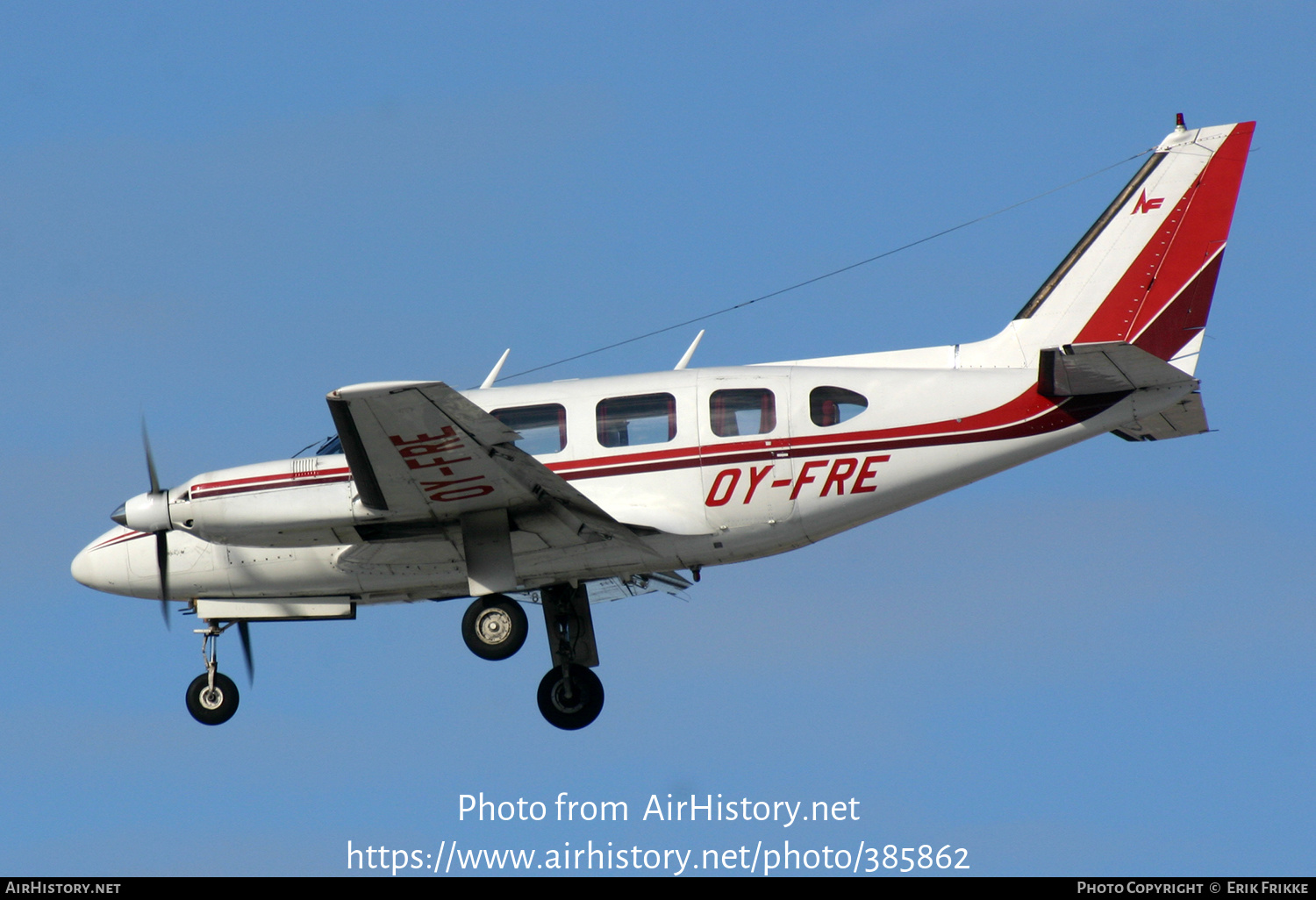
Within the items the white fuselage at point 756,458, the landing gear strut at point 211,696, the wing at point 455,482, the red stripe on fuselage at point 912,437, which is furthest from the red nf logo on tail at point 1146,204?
the landing gear strut at point 211,696

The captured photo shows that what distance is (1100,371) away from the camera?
850 inches

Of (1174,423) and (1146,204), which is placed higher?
(1146,204)

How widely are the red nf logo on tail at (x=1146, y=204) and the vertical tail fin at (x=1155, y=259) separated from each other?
0.01 meters

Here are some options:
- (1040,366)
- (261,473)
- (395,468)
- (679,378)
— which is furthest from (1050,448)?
(261,473)

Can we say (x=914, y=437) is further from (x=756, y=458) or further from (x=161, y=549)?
(x=161, y=549)

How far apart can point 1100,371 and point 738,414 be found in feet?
15.3

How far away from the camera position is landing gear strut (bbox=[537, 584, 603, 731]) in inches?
965

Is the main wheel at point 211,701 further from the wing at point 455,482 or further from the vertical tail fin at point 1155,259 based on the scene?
the vertical tail fin at point 1155,259

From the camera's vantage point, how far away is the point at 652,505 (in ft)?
73.5

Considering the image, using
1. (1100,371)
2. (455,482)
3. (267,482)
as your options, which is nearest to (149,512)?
(267,482)

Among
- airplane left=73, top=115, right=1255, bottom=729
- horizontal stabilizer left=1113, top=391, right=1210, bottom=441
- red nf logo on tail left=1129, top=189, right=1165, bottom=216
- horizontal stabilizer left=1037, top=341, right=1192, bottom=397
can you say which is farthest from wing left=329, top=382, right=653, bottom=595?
red nf logo on tail left=1129, top=189, right=1165, bottom=216

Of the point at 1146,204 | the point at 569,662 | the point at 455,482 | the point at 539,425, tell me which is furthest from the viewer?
the point at 569,662

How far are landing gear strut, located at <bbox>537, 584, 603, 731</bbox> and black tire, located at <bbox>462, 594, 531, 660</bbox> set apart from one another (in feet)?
5.99

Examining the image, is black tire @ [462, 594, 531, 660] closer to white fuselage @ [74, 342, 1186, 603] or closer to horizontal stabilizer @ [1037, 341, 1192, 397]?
white fuselage @ [74, 342, 1186, 603]
